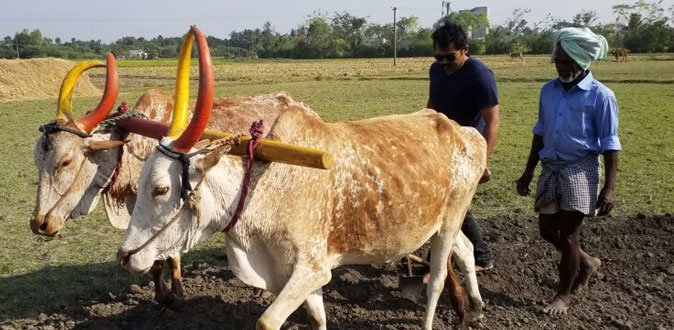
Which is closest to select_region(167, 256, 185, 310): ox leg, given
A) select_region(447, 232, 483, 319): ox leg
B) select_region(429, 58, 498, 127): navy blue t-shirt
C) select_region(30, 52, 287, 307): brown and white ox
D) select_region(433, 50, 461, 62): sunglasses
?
select_region(30, 52, 287, 307): brown and white ox

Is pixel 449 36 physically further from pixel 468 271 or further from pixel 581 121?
pixel 468 271

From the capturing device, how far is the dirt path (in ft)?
15.4

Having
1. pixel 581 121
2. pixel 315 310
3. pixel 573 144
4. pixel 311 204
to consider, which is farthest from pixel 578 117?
pixel 315 310

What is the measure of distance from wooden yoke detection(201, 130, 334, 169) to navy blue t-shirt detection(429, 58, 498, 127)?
7.72 feet

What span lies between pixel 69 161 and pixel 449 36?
293 centimetres

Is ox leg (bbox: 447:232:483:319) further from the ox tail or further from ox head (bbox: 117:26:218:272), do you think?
ox head (bbox: 117:26:218:272)

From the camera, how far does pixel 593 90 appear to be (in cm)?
449

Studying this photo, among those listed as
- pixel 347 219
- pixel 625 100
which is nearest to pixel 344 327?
pixel 347 219

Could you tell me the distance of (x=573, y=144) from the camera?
4566 mm

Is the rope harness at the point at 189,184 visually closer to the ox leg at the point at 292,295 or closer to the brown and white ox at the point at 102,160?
the ox leg at the point at 292,295

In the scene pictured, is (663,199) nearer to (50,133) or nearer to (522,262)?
(522,262)

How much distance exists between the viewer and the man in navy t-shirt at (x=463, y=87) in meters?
4.95

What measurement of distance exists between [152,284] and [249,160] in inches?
107

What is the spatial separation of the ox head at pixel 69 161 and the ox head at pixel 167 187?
1405 millimetres
